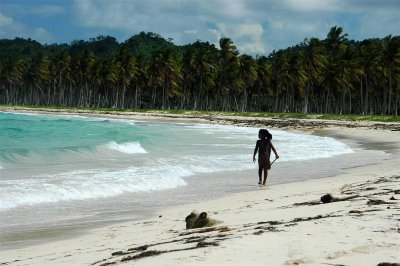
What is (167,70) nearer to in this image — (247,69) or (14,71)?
(247,69)

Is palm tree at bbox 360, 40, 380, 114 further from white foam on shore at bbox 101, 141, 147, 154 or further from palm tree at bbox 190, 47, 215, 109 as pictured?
white foam on shore at bbox 101, 141, 147, 154

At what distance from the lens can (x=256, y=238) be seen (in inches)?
217

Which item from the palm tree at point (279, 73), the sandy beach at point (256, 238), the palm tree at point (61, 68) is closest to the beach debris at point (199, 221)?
the sandy beach at point (256, 238)

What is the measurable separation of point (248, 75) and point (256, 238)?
275 feet

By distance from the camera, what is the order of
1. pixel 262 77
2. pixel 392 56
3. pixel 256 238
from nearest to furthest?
pixel 256 238
pixel 392 56
pixel 262 77

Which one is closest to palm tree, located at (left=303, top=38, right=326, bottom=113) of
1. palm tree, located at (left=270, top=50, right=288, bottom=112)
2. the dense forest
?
the dense forest

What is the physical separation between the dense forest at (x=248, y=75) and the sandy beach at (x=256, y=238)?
200 ft

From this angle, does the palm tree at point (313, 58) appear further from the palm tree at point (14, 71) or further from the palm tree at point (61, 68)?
the palm tree at point (14, 71)

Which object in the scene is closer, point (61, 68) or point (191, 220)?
point (191, 220)

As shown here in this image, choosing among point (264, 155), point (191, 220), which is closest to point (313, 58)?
point (264, 155)

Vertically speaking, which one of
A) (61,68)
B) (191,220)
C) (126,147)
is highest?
(61,68)

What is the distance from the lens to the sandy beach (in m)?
4.70

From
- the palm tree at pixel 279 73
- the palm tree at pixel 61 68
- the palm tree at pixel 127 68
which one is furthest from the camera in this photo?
the palm tree at pixel 61 68

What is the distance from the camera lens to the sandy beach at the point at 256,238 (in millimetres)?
4703
